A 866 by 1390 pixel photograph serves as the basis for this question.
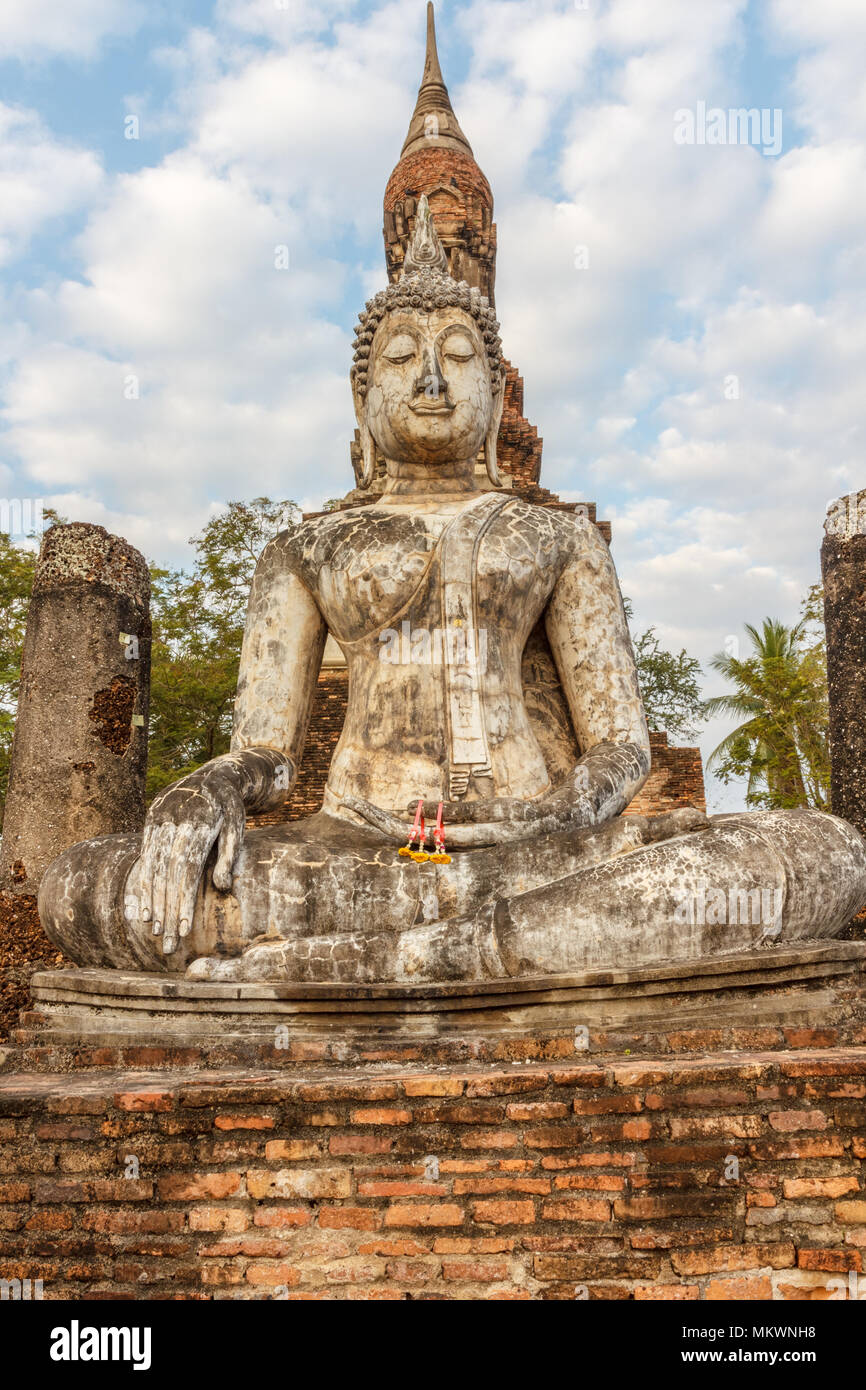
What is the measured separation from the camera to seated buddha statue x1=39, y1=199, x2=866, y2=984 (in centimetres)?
364

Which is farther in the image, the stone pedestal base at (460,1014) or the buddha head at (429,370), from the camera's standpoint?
the buddha head at (429,370)

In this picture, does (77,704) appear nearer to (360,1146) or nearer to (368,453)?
(368,453)

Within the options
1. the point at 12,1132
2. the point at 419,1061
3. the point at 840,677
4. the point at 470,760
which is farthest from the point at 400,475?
the point at 840,677

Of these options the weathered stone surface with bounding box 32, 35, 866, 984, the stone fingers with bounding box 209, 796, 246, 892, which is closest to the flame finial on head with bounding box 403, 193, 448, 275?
the weathered stone surface with bounding box 32, 35, 866, 984

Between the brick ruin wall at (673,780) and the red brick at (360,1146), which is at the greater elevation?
the brick ruin wall at (673,780)

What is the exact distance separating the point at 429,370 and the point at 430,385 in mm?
63

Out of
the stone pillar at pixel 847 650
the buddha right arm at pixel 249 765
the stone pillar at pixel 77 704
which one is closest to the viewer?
the buddha right arm at pixel 249 765

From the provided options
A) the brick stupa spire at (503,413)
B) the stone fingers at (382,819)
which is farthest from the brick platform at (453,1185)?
the brick stupa spire at (503,413)

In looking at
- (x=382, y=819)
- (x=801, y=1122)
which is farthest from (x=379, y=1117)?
(x=382, y=819)

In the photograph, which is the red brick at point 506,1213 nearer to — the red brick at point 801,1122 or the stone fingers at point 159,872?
the red brick at point 801,1122

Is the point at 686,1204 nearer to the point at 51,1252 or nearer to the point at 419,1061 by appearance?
the point at 419,1061

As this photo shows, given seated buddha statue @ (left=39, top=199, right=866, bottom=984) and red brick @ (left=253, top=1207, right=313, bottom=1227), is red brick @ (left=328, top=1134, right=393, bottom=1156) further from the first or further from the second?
seated buddha statue @ (left=39, top=199, right=866, bottom=984)

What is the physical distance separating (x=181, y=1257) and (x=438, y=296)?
151 inches

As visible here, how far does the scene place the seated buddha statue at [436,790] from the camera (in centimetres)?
364
